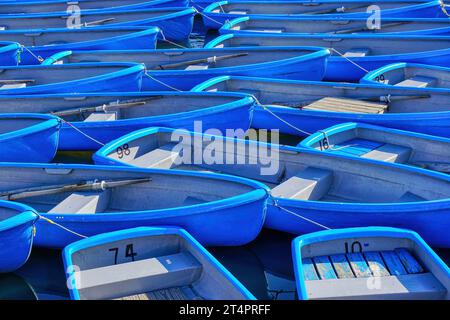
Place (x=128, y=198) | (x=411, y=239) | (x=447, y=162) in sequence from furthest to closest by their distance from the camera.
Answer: (x=447, y=162), (x=128, y=198), (x=411, y=239)

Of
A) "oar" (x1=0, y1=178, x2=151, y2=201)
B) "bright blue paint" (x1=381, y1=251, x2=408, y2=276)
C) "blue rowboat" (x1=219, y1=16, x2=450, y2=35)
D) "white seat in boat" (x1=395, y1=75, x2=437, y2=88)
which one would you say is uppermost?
"blue rowboat" (x1=219, y1=16, x2=450, y2=35)

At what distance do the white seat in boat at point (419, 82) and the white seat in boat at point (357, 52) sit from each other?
140 cm

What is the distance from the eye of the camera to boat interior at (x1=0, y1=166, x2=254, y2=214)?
938 centimetres

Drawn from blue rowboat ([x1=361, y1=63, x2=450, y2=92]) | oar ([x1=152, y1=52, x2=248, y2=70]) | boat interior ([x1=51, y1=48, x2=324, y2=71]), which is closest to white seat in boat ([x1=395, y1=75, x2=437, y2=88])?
blue rowboat ([x1=361, y1=63, x2=450, y2=92])

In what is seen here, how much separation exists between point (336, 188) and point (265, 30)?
285 inches

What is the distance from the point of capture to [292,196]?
30.7 ft

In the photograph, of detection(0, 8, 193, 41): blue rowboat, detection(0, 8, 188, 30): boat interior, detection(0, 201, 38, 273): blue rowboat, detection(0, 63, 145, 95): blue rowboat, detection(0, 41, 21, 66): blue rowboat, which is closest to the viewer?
detection(0, 201, 38, 273): blue rowboat

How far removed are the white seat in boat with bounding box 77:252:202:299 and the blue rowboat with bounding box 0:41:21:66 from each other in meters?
7.56

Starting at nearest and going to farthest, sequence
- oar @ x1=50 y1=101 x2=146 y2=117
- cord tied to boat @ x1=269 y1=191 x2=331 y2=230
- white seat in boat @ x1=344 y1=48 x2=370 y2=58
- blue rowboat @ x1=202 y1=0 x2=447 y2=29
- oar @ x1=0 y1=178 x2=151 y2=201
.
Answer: cord tied to boat @ x1=269 y1=191 x2=331 y2=230 < oar @ x1=0 y1=178 x2=151 y2=201 < oar @ x1=50 y1=101 x2=146 y2=117 < white seat in boat @ x1=344 y1=48 x2=370 y2=58 < blue rowboat @ x1=202 y1=0 x2=447 y2=29

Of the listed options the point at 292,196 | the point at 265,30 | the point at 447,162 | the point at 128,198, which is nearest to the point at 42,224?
the point at 128,198

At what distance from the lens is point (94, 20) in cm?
1725

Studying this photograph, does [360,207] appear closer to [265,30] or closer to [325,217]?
→ [325,217]

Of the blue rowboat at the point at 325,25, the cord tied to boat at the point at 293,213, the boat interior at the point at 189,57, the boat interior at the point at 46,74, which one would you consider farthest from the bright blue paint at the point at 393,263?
the blue rowboat at the point at 325,25

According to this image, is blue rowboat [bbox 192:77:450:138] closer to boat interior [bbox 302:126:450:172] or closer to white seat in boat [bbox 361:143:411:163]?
boat interior [bbox 302:126:450:172]
